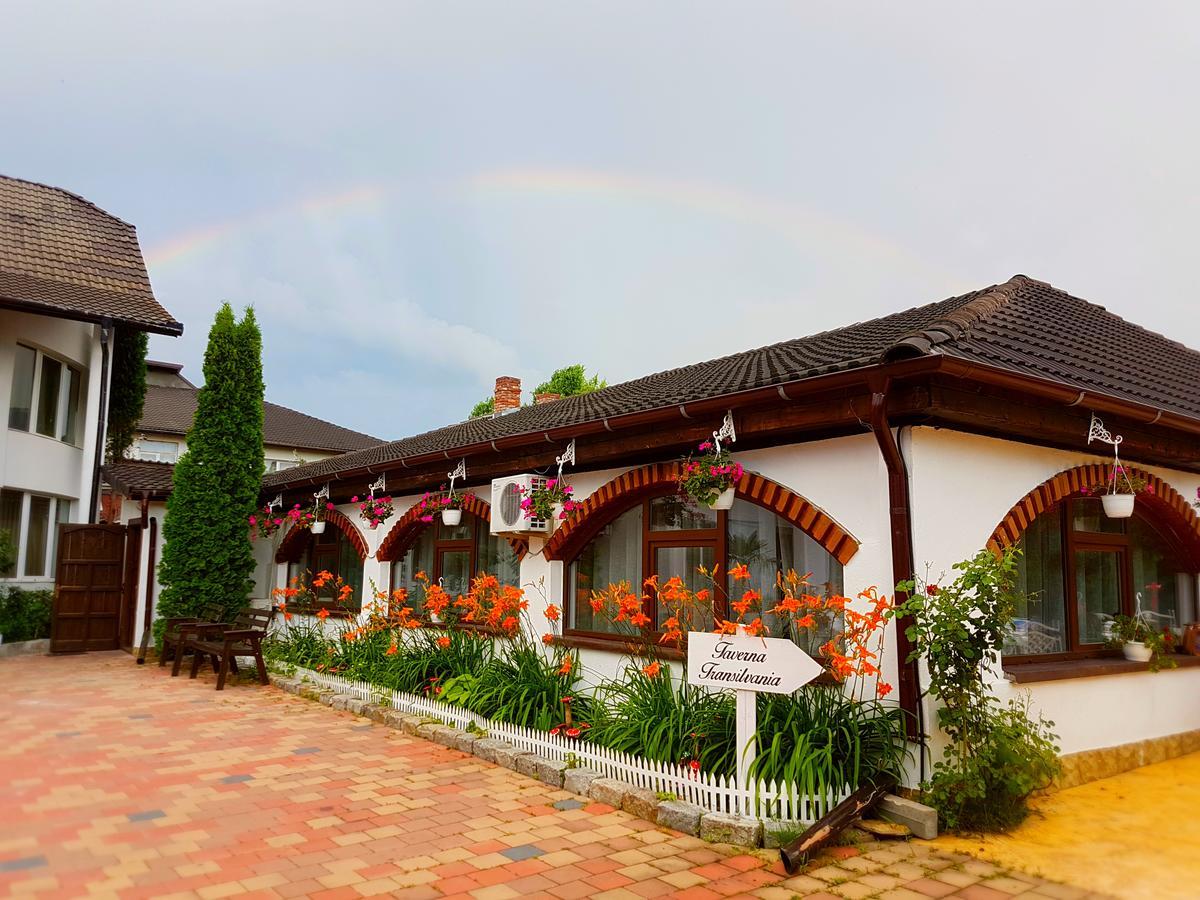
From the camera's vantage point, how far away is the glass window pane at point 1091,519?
689cm

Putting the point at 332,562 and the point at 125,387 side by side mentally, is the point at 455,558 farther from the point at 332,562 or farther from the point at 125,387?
the point at 125,387

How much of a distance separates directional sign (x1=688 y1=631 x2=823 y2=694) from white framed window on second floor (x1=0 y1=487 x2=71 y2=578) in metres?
13.6

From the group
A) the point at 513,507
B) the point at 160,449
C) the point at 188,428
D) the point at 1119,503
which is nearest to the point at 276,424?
the point at 160,449

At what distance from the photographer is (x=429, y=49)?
13.2 m

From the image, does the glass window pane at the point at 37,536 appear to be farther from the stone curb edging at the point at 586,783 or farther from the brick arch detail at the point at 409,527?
the stone curb edging at the point at 586,783

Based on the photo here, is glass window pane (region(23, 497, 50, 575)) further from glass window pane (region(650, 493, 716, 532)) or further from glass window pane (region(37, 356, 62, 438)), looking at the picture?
glass window pane (region(650, 493, 716, 532))

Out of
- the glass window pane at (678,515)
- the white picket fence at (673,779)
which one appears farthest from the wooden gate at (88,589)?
the glass window pane at (678,515)

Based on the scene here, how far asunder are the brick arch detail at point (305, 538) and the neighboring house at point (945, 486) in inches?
145

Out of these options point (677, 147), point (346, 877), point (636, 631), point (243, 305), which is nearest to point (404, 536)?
point (636, 631)

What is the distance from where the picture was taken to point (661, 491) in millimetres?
7418

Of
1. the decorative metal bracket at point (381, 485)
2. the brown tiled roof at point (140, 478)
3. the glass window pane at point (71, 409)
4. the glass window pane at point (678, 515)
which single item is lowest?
the glass window pane at point (678, 515)

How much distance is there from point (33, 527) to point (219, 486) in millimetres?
4433

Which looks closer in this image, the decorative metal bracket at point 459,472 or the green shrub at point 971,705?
the green shrub at point 971,705

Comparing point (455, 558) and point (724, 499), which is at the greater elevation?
point (724, 499)
